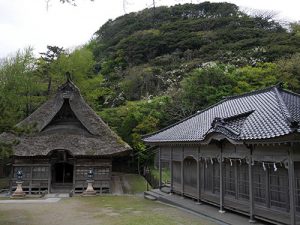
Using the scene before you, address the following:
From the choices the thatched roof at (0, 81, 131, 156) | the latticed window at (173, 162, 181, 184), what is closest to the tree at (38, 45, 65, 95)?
the thatched roof at (0, 81, 131, 156)

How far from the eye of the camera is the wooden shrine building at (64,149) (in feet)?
66.5

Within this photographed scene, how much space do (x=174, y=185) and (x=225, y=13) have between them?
50983 mm

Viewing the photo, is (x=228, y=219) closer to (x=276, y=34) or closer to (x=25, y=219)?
(x=25, y=219)

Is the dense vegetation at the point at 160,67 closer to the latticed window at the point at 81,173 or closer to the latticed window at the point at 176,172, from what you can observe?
the latticed window at the point at 81,173

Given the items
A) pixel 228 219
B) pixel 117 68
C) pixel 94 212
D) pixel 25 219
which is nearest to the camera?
pixel 228 219

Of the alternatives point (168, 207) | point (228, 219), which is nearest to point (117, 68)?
point (168, 207)

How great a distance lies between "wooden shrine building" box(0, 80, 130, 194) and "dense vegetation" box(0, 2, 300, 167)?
2054 millimetres

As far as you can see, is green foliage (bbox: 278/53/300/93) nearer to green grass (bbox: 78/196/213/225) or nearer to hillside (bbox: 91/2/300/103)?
hillside (bbox: 91/2/300/103)

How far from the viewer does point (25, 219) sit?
12164mm

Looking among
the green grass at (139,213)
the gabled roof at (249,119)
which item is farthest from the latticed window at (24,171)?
the gabled roof at (249,119)

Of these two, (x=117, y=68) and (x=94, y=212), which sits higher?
(x=117, y=68)

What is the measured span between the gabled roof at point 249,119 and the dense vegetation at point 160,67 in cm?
451

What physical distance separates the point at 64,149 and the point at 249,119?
12501mm

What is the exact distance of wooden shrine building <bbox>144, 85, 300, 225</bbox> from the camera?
8.84 meters
